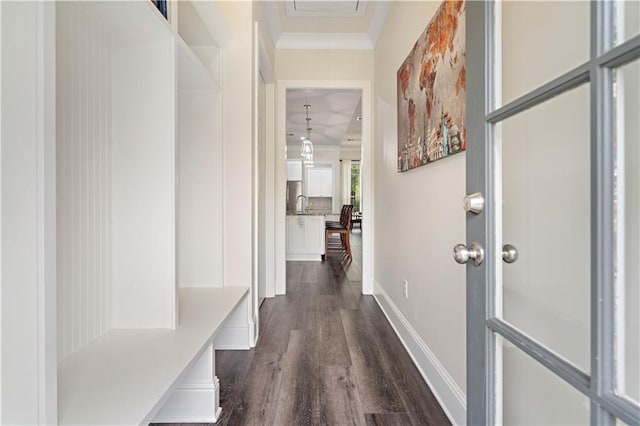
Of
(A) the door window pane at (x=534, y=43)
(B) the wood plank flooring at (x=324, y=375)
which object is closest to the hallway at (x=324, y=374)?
(B) the wood plank flooring at (x=324, y=375)

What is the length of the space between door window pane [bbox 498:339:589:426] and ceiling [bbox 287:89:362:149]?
11.0 feet

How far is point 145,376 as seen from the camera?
100 cm

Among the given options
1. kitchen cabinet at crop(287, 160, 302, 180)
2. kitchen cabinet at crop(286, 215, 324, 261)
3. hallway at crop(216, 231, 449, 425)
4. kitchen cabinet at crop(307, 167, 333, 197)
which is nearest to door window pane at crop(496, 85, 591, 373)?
hallway at crop(216, 231, 449, 425)

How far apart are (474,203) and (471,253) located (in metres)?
0.12

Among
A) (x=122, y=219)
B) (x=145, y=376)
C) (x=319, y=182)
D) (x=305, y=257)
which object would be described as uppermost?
(x=319, y=182)

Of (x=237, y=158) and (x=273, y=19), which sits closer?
(x=237, y=158)

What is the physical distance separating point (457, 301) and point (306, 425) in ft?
2.79

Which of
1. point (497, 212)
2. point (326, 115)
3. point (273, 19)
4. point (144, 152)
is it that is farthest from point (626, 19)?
point (326, 115)

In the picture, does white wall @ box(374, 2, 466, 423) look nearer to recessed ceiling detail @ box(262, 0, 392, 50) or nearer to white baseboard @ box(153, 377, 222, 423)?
recessed ceiling detail @ box(262, 0, 392, 50)

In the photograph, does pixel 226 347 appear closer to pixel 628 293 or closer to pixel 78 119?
pixel 78 119

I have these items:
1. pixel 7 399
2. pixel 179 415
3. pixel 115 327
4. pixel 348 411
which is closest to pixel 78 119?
pixel 115 327

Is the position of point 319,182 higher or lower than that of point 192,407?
higher

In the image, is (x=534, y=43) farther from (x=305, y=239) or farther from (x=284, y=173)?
(x=305, y=239)

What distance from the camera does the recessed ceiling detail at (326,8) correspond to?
2.95 metres
